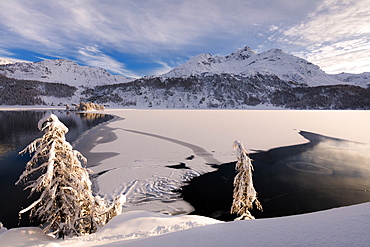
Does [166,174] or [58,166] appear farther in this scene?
[166,174]

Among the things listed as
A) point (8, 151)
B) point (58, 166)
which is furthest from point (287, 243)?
point (8, 151)

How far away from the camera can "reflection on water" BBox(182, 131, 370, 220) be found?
34.1ft

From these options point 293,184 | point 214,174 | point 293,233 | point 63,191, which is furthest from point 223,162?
point 293,233

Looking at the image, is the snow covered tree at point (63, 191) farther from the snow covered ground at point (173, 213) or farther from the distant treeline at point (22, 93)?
the distant treeline at point (22, 93)

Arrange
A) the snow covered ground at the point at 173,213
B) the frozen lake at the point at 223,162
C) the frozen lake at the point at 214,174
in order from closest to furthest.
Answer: the snow covered ground at the point at 173,213 → the frozen lake at the point at 214,174 → the frozen lake at the point at 223,162

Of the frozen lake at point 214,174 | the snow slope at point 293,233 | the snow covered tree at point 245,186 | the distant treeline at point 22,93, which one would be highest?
the distant treeline at point 22,93

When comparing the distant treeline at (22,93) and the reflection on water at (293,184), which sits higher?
the distant treeline at (22,93)

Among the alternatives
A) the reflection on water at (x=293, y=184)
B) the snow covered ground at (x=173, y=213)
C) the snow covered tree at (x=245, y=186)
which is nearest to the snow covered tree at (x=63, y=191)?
the snow covered ground at (x=173, y=213)

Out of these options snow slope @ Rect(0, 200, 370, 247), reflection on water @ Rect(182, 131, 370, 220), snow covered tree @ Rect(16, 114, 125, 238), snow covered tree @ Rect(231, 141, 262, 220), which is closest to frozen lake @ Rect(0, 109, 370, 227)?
reflection on water @ Rect(182, 131, 370, 220)

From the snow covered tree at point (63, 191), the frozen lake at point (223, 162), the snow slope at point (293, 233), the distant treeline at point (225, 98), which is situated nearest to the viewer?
the snow slope at point (293, 233)

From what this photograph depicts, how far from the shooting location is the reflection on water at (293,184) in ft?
34.1

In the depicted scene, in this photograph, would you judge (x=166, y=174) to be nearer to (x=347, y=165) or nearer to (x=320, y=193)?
(x=320, y=193)

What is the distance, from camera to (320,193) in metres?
11.6

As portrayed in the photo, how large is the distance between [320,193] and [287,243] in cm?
1260
